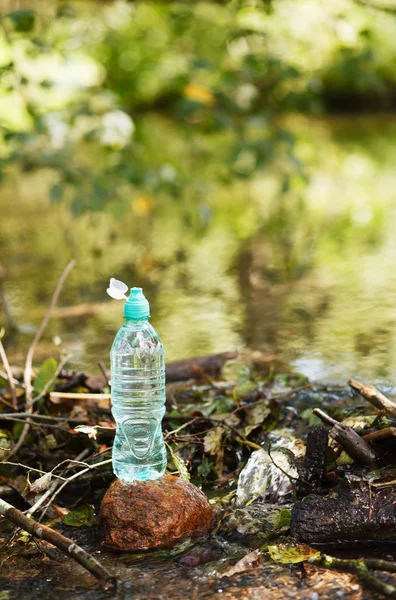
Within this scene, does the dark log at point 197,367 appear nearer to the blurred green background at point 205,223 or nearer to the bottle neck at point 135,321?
the blurred green background at point 205,223

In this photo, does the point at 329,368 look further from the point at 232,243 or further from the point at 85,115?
the point at 232,243

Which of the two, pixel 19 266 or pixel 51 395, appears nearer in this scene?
pixel 51 395

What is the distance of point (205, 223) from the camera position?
8188mm

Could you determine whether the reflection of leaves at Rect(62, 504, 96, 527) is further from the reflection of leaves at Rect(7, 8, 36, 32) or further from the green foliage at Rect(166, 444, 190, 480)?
the reflection of leaves at Rect(7, 8, 36, 32)

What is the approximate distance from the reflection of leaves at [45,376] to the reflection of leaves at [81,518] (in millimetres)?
702

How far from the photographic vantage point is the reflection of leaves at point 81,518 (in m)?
3.15

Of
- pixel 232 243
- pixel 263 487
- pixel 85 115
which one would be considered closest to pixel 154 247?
pixel 232 243

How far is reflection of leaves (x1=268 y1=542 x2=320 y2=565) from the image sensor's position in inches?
107

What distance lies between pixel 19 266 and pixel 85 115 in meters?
1.94

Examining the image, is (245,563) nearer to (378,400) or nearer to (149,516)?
(149,516)

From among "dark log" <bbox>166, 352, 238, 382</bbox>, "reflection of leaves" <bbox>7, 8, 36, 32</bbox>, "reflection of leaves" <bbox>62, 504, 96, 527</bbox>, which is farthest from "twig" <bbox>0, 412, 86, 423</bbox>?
"reflection of leaves" <bbox>7, 8, 36, 32</bbox>

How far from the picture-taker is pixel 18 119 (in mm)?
20344

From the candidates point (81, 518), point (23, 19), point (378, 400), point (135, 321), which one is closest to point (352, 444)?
point (378, 400)

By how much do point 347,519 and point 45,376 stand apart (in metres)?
1.51
